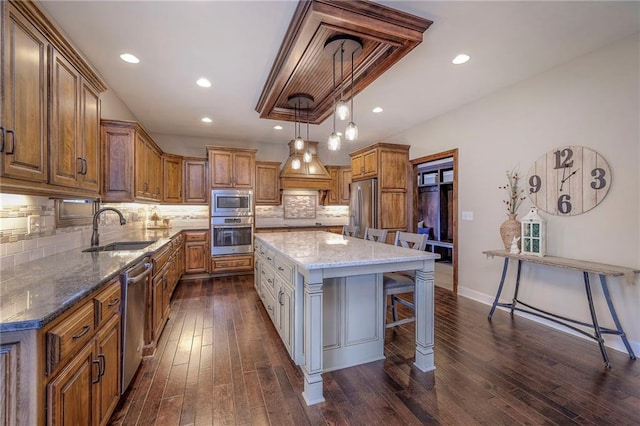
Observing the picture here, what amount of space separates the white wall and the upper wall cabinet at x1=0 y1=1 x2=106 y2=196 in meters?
4.19

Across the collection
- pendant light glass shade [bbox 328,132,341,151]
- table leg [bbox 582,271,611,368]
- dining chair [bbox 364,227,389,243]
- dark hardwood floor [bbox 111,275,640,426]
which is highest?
pendant light glass shade [bbox 328,132,341,151]

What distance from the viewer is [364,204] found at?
491 cm

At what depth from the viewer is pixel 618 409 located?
5.50 feet

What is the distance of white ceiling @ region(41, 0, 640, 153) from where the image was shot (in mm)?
1977

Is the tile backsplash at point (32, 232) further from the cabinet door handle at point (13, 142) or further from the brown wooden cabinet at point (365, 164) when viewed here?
the brown wooden cabinet at point (365, 164)

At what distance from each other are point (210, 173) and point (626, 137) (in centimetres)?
533

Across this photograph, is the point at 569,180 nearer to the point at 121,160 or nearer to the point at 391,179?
the point at 391,179

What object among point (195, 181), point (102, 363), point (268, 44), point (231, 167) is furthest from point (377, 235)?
point (195, 181)

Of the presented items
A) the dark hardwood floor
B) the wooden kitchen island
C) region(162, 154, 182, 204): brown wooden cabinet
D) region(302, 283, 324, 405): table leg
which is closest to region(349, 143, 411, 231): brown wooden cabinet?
the dark hardwood floor

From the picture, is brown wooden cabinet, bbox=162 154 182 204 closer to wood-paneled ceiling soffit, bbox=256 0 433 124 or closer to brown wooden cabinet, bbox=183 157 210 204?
brown wooden cabinet, bbox=183 157 210 204

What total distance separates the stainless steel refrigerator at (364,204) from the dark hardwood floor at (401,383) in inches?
88.5

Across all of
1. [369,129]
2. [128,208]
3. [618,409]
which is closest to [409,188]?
[369,129]

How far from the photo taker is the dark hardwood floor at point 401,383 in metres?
1.63

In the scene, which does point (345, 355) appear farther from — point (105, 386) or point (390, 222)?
point (390, 222)
